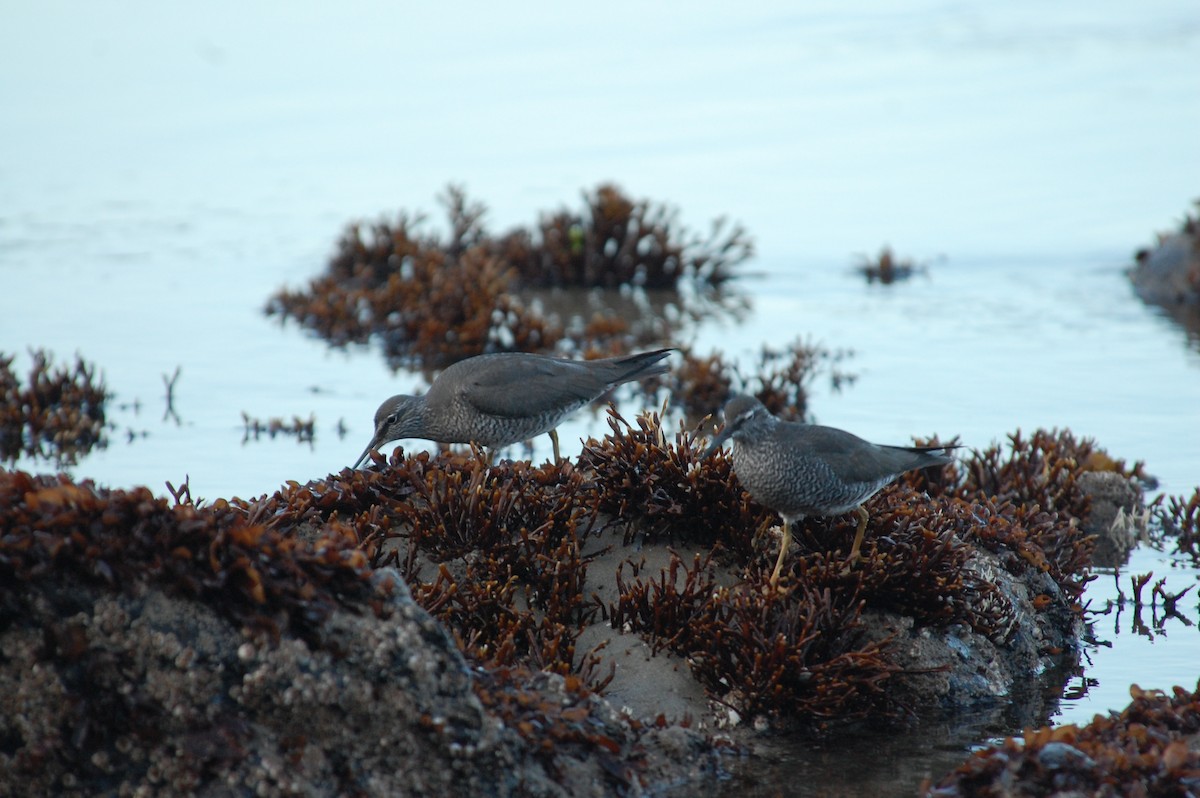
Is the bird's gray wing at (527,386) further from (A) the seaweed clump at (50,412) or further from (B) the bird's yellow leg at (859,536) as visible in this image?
(A) the seaweed clump at (50,412)

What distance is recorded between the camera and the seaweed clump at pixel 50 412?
9.90 meters

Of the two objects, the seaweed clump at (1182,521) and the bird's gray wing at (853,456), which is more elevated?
the bird's gray wing at (853,456)

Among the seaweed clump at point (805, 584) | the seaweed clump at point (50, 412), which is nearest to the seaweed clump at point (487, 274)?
the seaweed clump at point (50, 412)

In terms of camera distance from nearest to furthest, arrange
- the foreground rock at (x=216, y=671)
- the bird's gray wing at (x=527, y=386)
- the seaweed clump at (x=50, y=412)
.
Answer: the foreground rock at (x=216, y=671)
the bird's gray wing at (x=527, y=386)
the seaweed clump at (x=50, y=412)

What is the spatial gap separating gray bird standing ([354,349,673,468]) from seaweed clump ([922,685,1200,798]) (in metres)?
3.49

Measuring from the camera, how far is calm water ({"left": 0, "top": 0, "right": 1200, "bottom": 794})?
1081 cm

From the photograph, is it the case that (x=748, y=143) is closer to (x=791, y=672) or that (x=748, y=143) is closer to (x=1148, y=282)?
(x=1148, y=282)

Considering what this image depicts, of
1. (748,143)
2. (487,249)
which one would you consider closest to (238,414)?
(487,249)

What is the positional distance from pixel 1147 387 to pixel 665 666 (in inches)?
266

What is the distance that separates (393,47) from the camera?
25.7 m

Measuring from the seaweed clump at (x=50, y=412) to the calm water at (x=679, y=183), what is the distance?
31 centimetres

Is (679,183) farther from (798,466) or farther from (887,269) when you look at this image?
(798,466)

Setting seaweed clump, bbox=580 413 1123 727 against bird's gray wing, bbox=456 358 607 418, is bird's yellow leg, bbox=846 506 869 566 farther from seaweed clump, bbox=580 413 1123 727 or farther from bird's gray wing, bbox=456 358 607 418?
bird's gray wing, bbox=456 358 607 418

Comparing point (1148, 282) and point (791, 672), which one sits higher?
point (1148, 282)
